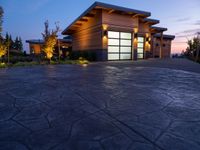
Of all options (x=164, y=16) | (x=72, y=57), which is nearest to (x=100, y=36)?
(x=72, y=57)

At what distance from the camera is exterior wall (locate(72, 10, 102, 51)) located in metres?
15.0

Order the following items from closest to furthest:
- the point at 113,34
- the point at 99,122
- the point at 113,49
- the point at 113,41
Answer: the point at 99,122 < the point at 113,34 < the point at 113,41 < the point at 113,49

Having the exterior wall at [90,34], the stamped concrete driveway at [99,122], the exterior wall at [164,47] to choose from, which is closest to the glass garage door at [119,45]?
the exterior wall at [90,34]

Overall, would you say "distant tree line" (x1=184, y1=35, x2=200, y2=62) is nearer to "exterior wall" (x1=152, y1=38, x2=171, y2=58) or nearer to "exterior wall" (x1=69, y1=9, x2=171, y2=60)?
"exterior wall" (x1=152, y1=38, x2=171, y2=58)

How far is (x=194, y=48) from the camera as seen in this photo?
21516mm

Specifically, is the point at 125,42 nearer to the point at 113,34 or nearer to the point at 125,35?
the point at 125,35

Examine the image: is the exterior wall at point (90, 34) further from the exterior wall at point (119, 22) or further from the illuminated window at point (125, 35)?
the illuminated window at point (125, 35)

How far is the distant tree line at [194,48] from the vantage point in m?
20.0

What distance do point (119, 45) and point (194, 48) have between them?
13351mm

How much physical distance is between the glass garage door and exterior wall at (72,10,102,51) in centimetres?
132

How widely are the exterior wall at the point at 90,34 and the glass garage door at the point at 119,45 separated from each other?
1.32 metres

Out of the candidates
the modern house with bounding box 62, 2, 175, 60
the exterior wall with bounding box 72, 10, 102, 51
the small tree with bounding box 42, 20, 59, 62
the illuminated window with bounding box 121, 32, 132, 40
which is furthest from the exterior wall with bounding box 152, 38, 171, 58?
the small tree with bounding box 42, 20, 59, 62

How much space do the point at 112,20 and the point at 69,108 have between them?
45.5ft

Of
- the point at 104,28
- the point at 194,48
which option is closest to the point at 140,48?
the point at 104,28
